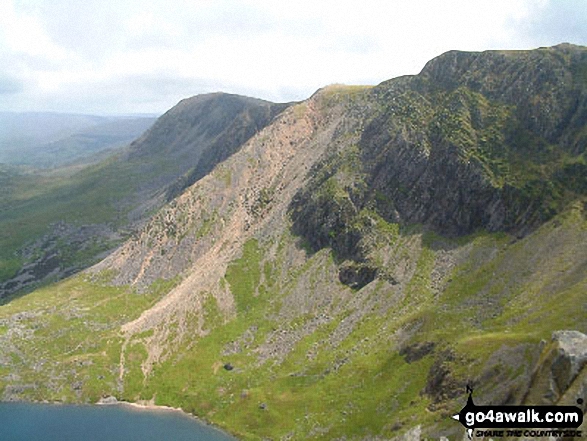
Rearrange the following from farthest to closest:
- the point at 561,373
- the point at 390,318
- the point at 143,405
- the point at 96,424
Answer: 1. the point at 390,318
2. the point at 143,405
3. the point at 96,424
4. the point at 561,373

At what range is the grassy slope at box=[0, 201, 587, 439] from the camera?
410 ft

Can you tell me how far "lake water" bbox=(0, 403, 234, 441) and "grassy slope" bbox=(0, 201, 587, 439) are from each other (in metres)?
5.52

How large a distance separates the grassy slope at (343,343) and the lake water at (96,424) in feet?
18.1

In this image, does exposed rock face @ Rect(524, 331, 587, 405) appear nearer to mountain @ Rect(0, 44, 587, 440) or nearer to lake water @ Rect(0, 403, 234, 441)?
mountain @ Rect(0, 44, 587, 440)

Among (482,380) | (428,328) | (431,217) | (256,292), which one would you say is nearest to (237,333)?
(256,292)

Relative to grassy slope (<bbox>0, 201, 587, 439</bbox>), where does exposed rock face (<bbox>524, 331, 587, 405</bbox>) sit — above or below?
above

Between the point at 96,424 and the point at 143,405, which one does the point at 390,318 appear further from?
the point at 96,424

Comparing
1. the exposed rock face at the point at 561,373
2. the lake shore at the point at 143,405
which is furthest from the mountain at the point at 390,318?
the exposed rock face at the point at 561,373

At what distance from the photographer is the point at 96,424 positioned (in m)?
149

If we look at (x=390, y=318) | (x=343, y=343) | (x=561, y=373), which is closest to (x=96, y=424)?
(x=343, y=343)

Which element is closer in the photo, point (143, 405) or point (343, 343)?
point (143, 405)

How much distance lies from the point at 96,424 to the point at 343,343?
3047 inches

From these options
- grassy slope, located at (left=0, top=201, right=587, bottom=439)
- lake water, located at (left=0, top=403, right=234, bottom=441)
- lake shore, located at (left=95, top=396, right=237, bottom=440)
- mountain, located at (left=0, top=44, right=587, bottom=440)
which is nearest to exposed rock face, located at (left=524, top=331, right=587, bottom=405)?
grassy slope, located at (left=0, top=201, right=587, bottom=439)

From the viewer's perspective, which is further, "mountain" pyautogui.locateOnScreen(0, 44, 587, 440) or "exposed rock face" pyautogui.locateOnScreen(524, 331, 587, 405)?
"mountain" pyautogui.locateOnScreen(0, 44, 587, 440)
